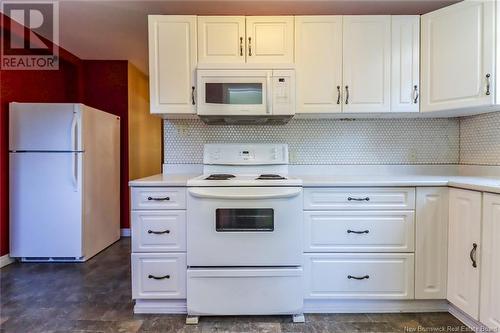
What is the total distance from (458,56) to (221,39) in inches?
63.4

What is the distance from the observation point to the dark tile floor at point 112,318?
179cm

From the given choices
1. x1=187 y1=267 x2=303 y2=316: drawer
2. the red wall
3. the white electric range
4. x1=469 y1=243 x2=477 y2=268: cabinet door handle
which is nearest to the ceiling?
the red wall

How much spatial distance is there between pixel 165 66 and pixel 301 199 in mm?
1353

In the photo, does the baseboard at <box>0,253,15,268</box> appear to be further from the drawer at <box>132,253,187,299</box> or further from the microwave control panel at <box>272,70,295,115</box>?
the microwave control panel at <box>272,70,295,115</box>

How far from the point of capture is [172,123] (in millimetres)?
2457

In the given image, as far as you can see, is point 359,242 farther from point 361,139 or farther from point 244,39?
point 244,39

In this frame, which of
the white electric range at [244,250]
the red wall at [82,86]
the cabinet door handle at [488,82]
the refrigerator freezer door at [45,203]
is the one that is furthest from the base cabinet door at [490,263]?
the red wall at [82,86]

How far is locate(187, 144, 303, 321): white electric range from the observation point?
1.84 metres

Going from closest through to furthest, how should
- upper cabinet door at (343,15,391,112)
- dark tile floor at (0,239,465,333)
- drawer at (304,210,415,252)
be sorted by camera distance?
1. dark tile floor at (0,239,465,333)
2. drawer at (304,210,415,252)
3. upper cabinet door at (343,15,391,112)

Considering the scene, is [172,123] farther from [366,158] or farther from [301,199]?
[366,158]

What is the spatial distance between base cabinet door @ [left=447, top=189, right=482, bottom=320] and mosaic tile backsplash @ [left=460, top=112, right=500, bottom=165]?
0.65 metres

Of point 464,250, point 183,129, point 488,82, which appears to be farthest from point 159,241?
point 488,82

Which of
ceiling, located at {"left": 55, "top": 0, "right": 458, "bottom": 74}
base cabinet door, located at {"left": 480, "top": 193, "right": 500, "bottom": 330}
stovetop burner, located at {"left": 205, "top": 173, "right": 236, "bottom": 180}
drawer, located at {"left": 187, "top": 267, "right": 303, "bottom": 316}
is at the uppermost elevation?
ceiling, located at {"left": 55, "top": 0, "right": 458, "bottom": 74}

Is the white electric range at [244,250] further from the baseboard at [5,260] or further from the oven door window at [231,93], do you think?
the baseboard at [5,260]
